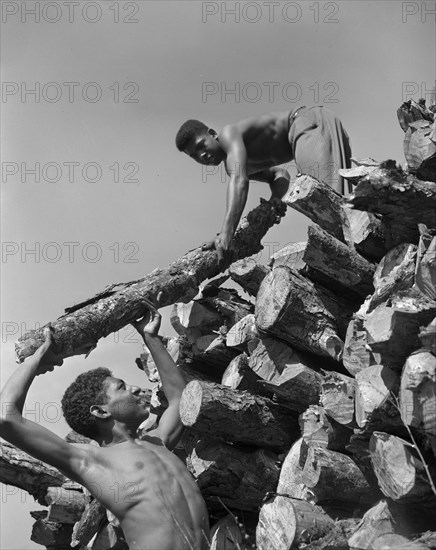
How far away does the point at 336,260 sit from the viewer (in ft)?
16.0

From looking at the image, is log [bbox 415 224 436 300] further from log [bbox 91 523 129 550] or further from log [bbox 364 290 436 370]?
log [bbox 91 523 129 550]

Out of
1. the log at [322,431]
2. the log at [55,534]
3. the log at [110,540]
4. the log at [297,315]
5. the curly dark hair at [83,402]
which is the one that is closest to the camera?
the curly dark hair at [83,402]

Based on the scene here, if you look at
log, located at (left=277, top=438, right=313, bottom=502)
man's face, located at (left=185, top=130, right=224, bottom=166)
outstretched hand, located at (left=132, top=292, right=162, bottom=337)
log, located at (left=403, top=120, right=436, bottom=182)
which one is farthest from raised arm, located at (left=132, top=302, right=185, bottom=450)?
man's face, located at (left=185, top=130, right=224, bottom=166)

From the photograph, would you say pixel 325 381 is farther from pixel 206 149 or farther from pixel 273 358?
pixel 206 149

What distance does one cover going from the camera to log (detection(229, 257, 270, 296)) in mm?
5617

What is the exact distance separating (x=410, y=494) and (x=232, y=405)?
1.38 meters

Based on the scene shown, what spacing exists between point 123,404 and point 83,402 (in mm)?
180

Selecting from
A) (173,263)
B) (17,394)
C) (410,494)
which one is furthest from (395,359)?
(173,263)

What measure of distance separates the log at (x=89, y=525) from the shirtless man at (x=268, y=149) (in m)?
1.92

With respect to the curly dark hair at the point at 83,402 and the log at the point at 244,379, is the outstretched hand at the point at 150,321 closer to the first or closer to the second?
the curly dark hair at the point at 83,402

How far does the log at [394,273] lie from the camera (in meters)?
4.32

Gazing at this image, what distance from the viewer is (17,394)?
12.6ft

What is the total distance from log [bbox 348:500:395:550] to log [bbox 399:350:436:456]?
0.42 metres

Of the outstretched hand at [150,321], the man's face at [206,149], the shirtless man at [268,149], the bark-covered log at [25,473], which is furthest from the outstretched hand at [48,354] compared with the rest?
the bark-covered log at [25,473]
